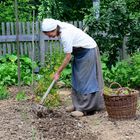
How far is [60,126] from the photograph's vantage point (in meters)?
6.29

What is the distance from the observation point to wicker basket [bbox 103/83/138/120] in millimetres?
6641

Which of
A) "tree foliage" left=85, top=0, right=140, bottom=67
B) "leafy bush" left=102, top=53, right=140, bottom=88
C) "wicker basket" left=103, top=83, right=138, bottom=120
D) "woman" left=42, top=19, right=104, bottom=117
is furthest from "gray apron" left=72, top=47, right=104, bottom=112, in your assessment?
"tree foliage" left=85, top=0, right=140, bottom=67

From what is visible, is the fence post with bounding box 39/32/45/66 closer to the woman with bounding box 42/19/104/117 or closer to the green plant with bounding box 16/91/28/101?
the green plant with bounding box 16/91/28/101

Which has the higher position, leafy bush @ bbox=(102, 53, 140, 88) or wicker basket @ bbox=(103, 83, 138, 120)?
wicker basket @ bbox=(103, 83, 138, 120)

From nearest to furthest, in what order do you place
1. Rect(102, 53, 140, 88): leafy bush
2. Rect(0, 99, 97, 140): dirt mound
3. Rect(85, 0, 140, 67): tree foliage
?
Rect(0, 99, 97, 140): dirt mound → Rect(102, 53, 140, 88): leafy bush → Rect(85, 0, 140, 67): tree foliage

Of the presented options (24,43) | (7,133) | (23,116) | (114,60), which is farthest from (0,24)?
(7,133)

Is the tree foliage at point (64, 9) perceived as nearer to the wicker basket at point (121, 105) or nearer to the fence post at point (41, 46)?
the fence post at point (41, 46)

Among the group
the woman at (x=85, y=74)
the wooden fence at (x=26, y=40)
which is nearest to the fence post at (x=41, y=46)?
the wooden fence at (x=26, y=40)

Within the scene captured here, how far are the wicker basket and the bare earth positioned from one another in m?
0.12

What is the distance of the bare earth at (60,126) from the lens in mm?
5898

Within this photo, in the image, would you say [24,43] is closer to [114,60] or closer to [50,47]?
[50,47]

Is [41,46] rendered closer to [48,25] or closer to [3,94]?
[3,94]

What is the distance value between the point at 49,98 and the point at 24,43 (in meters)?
4.09

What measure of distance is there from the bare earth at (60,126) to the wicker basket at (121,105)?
12 cm
